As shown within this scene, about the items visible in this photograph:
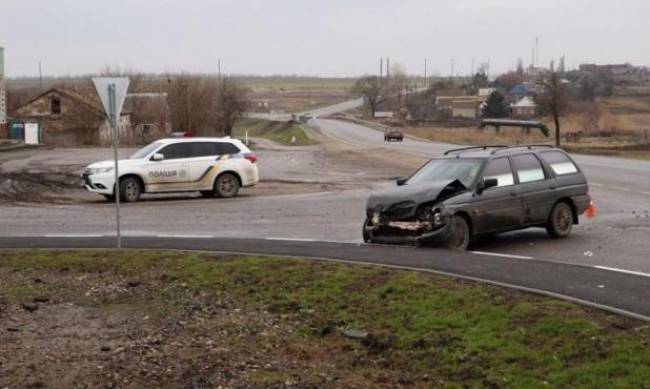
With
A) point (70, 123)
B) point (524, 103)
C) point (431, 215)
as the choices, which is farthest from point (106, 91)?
point (524, 103)

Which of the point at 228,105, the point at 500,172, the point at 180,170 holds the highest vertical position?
the point at 228,105

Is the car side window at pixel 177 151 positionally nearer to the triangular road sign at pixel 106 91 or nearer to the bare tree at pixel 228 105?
the triangular road sign at pixel 106 91

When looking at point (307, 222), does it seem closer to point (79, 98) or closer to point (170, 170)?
point (170, 170)

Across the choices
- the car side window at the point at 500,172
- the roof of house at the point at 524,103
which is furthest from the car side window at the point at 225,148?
the roof of house at the point at 524,103

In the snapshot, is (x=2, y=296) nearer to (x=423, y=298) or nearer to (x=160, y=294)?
(x=160, y=294)

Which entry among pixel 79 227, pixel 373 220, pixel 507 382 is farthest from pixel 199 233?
pixel 507 382

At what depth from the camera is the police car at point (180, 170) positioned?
78.8ft

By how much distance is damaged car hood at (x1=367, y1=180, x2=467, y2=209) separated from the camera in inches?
540

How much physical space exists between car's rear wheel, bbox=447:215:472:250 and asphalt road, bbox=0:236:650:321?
64cm

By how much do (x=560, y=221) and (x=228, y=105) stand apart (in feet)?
269

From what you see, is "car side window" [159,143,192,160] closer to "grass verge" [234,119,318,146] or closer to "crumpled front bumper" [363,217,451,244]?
"crumpled front bumper" [363,217,451,244]

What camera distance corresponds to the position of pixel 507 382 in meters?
6.77

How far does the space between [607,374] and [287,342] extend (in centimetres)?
298

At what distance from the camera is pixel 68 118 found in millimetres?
79188
